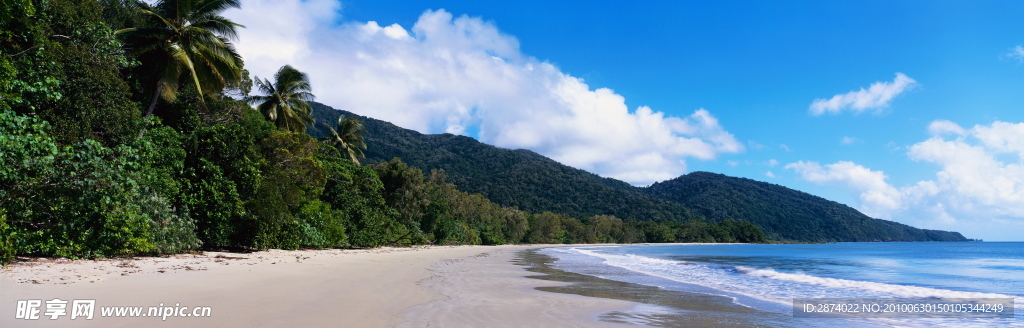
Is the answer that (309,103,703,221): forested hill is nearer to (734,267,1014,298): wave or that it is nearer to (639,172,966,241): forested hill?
(639,172,966,241): forested hill

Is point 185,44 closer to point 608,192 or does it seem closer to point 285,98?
point 285,98

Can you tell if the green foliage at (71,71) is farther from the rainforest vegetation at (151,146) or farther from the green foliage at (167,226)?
the green foliage at (167,226)

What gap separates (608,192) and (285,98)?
114m

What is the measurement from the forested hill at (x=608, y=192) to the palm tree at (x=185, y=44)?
71.4m

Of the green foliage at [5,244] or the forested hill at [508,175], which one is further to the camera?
the forested hill at [508,175]

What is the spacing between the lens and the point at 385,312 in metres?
6.65

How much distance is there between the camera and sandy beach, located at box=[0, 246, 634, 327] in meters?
5.76

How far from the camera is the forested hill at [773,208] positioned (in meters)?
151

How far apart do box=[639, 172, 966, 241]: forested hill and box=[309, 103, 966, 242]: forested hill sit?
1.01ft

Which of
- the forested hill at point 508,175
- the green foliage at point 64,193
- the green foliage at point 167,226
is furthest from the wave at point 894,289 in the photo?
the forested hill at point 508,175

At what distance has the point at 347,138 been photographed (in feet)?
136

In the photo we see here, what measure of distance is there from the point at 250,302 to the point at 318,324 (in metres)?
1.92

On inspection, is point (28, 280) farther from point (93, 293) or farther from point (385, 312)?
point (385, 312)

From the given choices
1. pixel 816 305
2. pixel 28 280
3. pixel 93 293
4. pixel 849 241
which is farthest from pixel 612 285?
pixel 849 241
